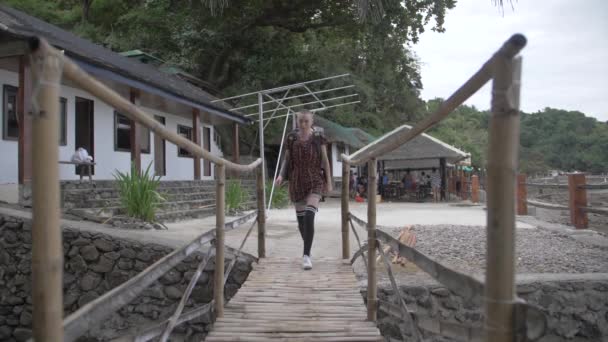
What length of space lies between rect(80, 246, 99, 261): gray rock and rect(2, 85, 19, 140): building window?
408cm

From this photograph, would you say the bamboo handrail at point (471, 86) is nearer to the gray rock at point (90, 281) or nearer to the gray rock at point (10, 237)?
the gray rock at point (90, 281)

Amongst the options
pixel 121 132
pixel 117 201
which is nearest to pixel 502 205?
pixel 117 201

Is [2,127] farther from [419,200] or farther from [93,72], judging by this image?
[419,200]

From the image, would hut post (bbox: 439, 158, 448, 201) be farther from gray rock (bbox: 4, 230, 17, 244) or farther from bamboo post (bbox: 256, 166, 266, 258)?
gray rock (bbox: 4, 230, 17, 244)

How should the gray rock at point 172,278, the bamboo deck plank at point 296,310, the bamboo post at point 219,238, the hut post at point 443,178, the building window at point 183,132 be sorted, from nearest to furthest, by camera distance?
the bamboo deck plank at point 296,310, the bamboo post at point 219,238, the gray rock at point 172,278, the building window at point 183,132, the hut post at point 443,178

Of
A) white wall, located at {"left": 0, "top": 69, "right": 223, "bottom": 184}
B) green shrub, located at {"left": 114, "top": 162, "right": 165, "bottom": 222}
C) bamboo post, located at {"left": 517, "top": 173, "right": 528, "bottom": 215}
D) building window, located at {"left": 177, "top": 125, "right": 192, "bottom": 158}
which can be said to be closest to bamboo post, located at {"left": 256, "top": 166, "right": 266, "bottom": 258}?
green shrub, located at {"left": 114, "top": 162, "right": 165, "bottom": 222}

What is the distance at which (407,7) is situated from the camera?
15.3 meters

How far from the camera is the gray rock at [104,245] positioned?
5.44m

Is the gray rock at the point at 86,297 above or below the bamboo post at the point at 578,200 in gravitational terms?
below

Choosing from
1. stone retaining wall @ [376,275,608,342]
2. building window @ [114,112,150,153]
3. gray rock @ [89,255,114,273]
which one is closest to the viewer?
stone retaining wall @ [376,275,608,342]

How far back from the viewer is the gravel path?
5137 mm

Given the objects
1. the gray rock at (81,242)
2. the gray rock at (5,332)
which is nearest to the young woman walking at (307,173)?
the gray rock at (81,242)

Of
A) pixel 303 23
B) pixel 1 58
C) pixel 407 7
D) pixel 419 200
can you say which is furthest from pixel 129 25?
pixel 419 200

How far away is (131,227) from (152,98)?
540 centimetres
